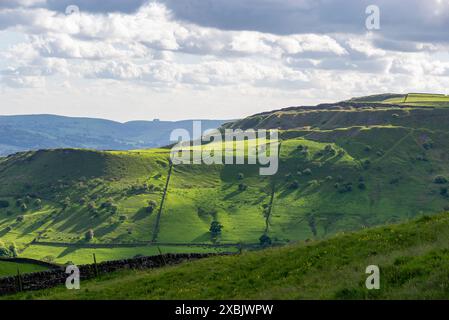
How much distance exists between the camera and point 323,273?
30031 mm

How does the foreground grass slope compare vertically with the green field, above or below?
above

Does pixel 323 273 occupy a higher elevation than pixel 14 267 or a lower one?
higher

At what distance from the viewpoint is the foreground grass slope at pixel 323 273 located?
25.1 m

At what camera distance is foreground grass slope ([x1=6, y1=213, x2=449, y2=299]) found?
25.1m

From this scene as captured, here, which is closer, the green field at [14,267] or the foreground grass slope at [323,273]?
the foreground grass slope at [323,273]

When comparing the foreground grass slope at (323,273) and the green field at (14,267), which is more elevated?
the foreground grass slope at (323,273)

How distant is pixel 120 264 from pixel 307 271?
59.6 feet

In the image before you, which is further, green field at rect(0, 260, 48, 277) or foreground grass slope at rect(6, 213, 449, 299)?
green field at rect(0, 260, 48, 277)

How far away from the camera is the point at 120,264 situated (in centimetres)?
4475

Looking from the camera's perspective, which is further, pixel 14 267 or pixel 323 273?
pixel 14 267
